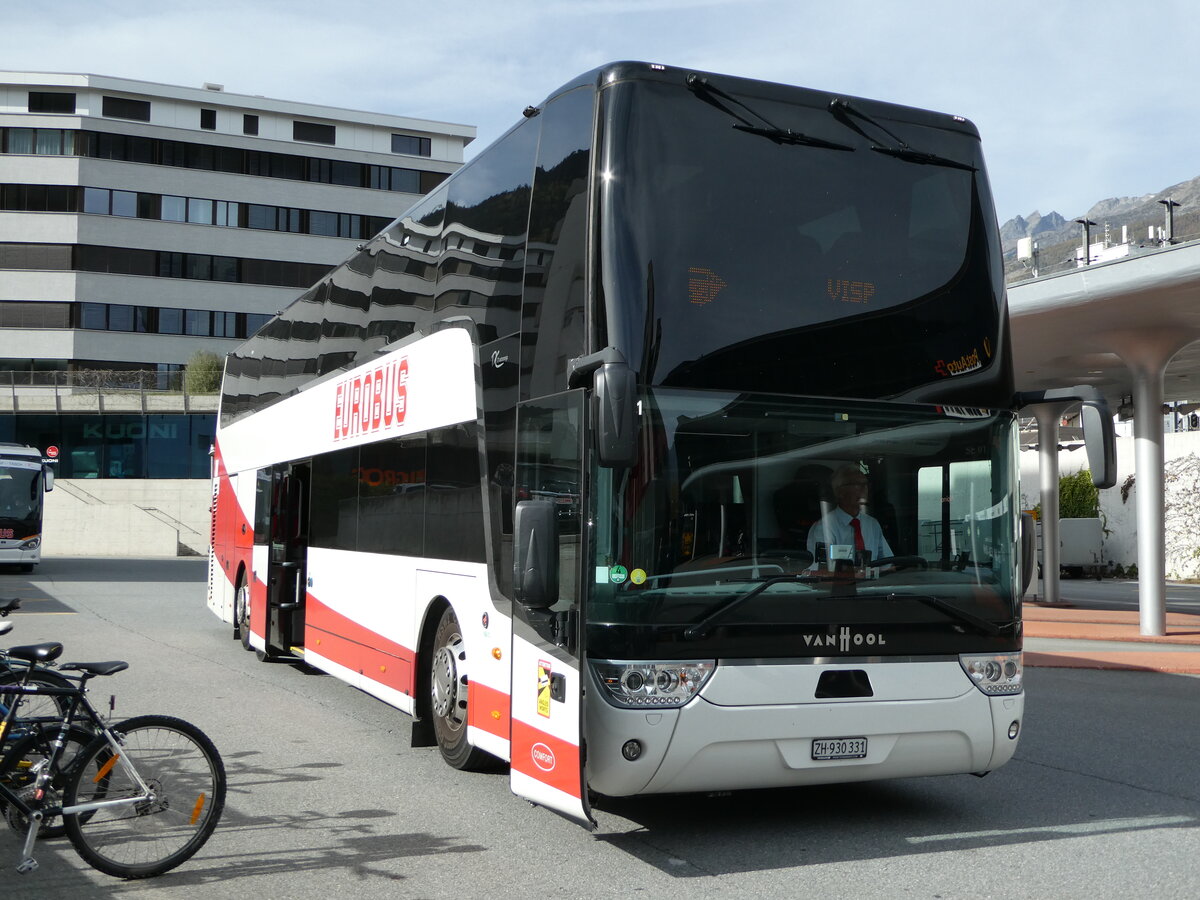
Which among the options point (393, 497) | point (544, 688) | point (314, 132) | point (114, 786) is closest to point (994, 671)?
point (544, 688)

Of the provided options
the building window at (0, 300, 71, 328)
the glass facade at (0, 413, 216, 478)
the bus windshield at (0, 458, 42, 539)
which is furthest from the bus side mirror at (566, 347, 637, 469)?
the building window at (0, 300, 71, 328)

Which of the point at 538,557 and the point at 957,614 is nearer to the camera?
the point at 538,557

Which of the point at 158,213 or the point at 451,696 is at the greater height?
the point at 158,213

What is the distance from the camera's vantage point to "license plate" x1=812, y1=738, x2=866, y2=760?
6281mm

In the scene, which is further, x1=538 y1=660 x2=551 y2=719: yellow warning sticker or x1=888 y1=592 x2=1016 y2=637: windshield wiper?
x1=888 y1=592 x2=1016 y2=637: windshield wiper

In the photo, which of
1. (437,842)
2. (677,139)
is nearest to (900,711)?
(437,842)

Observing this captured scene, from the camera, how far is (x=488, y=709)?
7.35 metres

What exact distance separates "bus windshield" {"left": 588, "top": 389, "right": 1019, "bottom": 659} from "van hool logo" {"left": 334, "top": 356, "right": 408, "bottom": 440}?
11.5 feet

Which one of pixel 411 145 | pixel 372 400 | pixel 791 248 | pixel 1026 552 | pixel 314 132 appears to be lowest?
pixel 1026 552

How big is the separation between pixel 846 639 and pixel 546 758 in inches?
61.5

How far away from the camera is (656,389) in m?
6.05

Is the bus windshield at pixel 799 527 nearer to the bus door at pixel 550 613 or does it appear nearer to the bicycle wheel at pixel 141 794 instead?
the bus door at pixel 550 613

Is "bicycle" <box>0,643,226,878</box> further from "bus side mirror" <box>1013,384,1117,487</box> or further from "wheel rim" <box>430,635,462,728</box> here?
"bus side mirror" <box>1013,384,1117,487</box>

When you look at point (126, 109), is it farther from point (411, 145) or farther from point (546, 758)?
point (546, 758)
